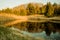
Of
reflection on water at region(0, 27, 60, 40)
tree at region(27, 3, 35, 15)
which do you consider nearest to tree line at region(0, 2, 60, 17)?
tree at region(27, 3, 35, 15)

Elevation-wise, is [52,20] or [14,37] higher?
[52,20]

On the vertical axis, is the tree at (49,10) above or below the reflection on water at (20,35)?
above

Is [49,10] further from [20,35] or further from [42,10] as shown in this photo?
[20,35]

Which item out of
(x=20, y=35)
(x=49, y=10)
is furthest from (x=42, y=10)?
(x=20, y=35)

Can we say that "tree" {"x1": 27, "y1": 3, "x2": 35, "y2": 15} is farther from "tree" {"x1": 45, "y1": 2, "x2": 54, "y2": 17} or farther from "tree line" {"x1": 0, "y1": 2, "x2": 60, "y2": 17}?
"tree" {"x1": 45, "y1": 2, "x2": 54, "y2": 17}

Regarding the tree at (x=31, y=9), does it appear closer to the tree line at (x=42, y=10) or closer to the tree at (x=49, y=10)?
the tree line at (x=42, y=10)

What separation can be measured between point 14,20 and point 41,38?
455mm

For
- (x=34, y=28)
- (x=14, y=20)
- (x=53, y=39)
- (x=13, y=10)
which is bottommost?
(x=53, y=39)

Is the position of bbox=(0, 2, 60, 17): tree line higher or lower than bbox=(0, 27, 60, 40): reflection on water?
higher

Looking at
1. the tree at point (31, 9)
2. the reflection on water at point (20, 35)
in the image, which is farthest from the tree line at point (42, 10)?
the reflection on water at point (20, 35)


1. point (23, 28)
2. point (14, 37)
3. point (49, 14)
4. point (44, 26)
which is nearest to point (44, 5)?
point (49, 14)

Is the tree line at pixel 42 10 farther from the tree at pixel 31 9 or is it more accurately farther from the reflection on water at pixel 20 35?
the reflection on water at pixel 20 35

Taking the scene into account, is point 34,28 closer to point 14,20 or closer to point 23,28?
point 23,28

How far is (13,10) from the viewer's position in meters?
1.93
